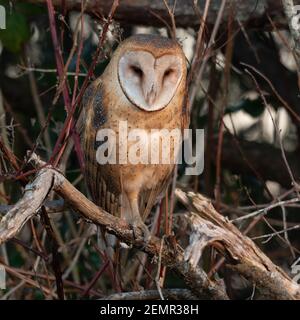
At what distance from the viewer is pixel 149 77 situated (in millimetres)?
3646

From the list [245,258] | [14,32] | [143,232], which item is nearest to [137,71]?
[143,232]

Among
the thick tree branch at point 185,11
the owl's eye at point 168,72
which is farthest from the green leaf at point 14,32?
the owl's eye at point 168,72

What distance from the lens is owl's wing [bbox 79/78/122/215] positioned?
3863 millimetres

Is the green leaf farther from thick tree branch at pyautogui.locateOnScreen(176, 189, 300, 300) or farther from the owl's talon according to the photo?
thick tree branch at pyautogui.locateOnScreen(176, 189, 300, 300)

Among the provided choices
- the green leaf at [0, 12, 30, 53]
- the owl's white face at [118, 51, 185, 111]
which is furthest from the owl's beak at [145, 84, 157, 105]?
the green leaf at [0, 12, 30, 53]

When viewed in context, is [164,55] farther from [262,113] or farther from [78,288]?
[262,113]

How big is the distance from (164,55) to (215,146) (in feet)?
5.25

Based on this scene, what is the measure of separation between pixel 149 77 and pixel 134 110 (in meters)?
A: 0.18

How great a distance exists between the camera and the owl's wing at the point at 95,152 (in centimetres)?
386

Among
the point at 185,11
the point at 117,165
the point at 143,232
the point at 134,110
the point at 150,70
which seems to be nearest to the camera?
the point at 143,232

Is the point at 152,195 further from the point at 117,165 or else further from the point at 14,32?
the point at 14,32

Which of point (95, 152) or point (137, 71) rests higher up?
point (137, 71)

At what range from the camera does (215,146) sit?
17.0ft
